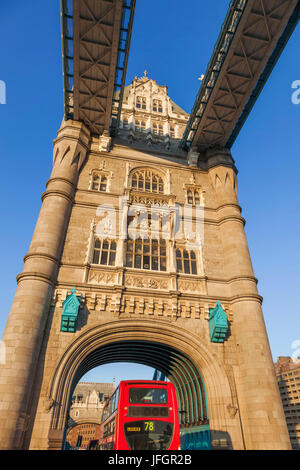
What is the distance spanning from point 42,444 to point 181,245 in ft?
42.2

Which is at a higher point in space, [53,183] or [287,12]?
[287,12]

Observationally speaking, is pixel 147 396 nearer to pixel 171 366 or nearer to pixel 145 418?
pixel 145 418

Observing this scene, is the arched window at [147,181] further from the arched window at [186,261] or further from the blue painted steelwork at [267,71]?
the blue painted steelwork at [267,71]

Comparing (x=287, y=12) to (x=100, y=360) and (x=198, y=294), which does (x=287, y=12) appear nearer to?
(x=198, y=294)

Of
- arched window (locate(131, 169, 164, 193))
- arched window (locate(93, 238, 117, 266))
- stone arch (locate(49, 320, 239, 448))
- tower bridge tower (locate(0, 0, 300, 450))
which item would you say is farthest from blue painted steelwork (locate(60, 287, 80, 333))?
arched window (locate(131, 169, 164, 193))

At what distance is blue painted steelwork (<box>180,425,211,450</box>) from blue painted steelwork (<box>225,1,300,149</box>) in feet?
66.9

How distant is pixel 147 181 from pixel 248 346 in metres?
13.5

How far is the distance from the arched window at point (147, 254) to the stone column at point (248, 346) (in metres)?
4.22

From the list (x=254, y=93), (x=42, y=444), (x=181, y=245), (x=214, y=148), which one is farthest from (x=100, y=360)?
(x=254, y=93)

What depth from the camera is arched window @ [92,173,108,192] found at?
868 inches

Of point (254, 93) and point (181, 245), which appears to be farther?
point (254, 93)

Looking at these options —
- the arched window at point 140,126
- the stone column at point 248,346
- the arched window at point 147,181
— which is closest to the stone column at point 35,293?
the arched window at point 147,181

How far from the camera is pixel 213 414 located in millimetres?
15164

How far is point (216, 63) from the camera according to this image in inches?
815
